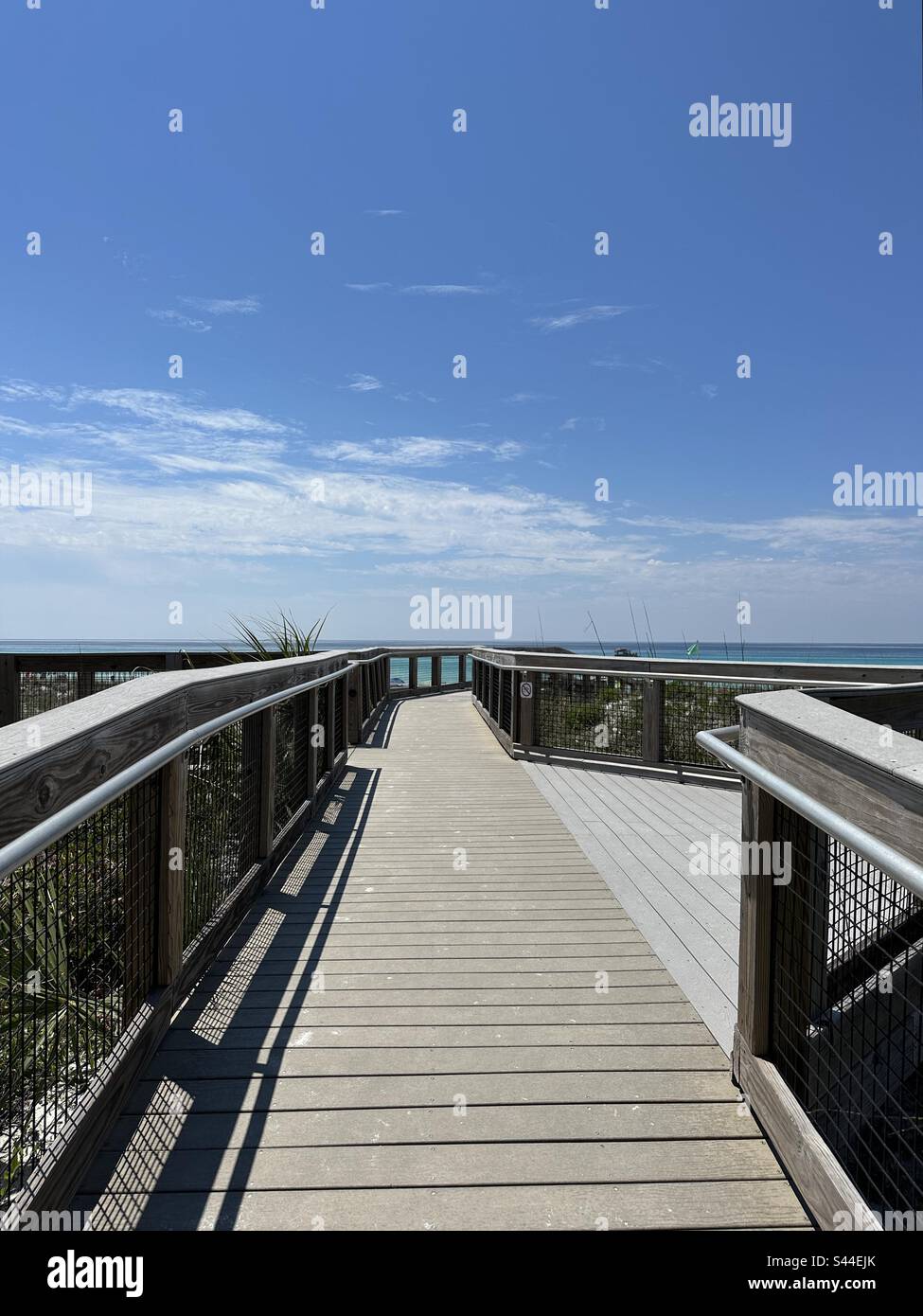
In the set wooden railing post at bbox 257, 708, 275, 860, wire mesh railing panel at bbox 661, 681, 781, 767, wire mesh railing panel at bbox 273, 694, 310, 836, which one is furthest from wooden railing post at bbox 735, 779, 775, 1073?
wire mesh railing panel at bbox 661, 681, 781, 767

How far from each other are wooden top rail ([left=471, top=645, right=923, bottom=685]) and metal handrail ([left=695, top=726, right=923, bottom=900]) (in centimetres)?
373

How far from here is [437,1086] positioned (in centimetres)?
217

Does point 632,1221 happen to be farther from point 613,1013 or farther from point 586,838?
point 586,838

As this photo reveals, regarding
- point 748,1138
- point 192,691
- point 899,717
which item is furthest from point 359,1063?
point 899,717

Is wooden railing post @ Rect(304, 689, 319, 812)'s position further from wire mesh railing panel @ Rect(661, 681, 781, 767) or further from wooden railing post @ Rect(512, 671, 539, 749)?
wire mesh railing panel @ Rect(661, 681, 781, 767)

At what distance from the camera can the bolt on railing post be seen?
6863mm

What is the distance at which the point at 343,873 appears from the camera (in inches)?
163

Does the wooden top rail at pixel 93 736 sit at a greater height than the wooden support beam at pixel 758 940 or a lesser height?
greater

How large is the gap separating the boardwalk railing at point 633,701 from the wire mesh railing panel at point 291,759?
2906mm

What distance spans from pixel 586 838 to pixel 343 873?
5.26 ft

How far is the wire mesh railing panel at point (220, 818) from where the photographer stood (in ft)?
10.0

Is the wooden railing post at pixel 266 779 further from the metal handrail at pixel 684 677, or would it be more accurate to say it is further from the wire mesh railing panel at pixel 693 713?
the wire mesh railing panel at pixel 693 713

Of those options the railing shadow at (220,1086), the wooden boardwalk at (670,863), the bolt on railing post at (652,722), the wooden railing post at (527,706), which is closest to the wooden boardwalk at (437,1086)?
the railing shadow at (220,1086)

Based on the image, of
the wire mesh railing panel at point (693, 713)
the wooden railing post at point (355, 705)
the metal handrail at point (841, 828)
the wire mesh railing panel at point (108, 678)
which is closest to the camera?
the metal handrail at point (841, 828)
